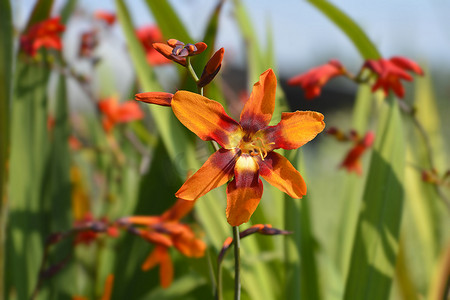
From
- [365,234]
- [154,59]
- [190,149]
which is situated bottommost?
[365,234]

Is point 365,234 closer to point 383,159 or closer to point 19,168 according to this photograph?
point 383,159

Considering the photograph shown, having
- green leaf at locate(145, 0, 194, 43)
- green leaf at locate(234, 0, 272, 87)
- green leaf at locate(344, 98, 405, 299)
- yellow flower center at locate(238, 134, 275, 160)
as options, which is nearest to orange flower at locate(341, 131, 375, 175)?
green leaf at locate(344, 98, 405, 299)

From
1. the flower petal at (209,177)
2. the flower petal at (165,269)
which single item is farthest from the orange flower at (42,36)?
the flower petal at (209,177)

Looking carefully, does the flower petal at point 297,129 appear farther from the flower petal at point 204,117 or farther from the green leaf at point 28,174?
the green leaf at point 28,174

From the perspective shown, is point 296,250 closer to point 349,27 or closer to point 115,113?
point 349,27

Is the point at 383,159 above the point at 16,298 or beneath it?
above

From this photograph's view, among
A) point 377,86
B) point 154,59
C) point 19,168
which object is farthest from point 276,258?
point 154,59

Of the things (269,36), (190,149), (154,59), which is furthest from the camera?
(154,59)

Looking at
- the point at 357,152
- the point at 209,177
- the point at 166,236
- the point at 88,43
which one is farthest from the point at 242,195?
the point at 88,43
